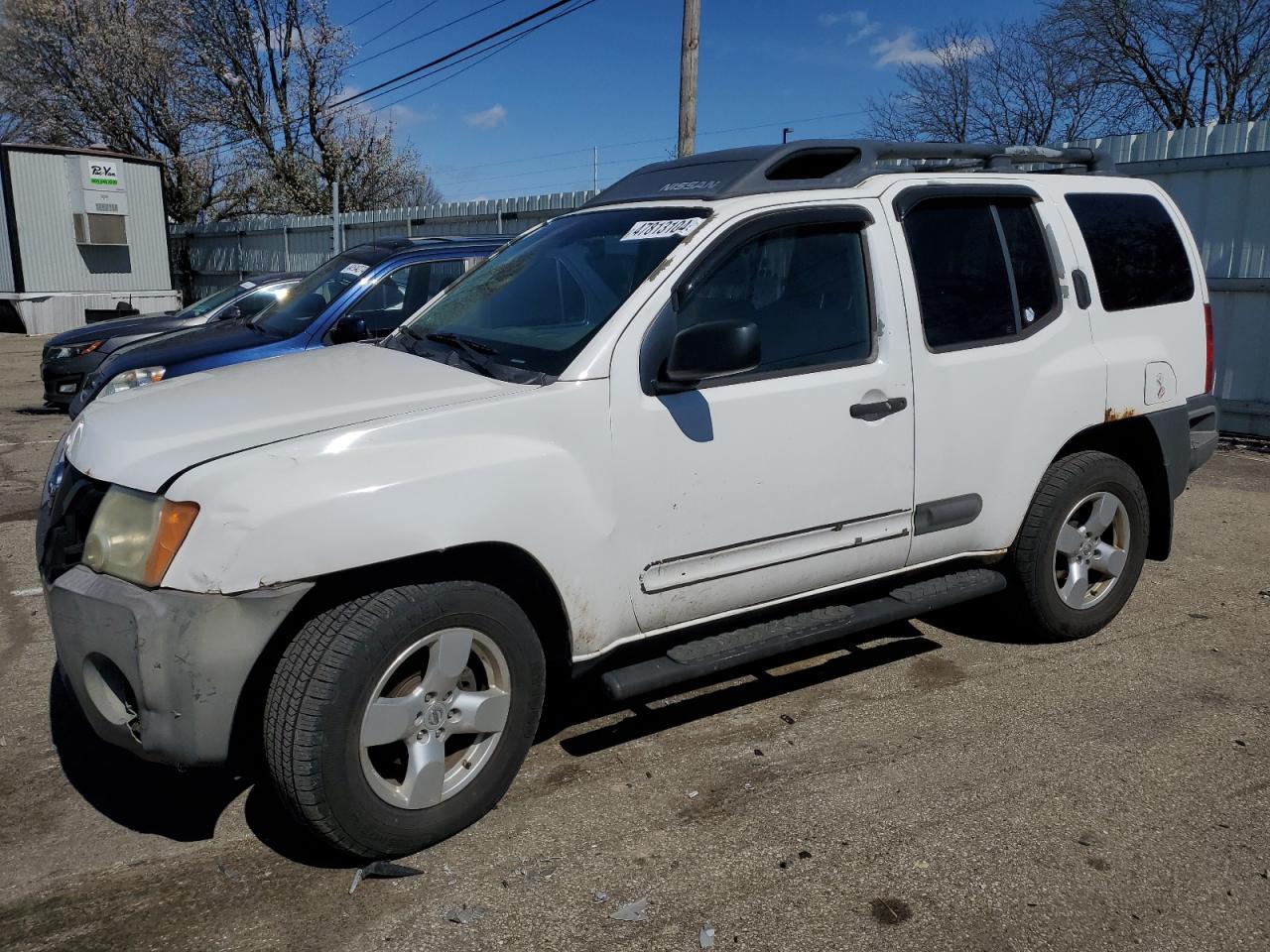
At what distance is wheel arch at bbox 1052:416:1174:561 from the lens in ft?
15.1

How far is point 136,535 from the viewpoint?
110 inches

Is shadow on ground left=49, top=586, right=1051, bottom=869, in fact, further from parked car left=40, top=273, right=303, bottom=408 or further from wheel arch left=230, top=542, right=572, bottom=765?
parked car left=40, top=273, right=303, bottom=408

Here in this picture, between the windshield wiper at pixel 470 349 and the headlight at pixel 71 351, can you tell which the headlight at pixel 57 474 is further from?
the headlight at pixel 71 351

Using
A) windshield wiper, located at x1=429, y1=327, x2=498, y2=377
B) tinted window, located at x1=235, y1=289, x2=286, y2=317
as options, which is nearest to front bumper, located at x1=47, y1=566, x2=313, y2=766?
windshield wiper, located at x1=429, y1=327, x2=498, y2=377

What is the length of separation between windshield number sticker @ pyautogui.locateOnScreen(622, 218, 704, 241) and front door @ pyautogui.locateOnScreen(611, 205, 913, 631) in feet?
0.41

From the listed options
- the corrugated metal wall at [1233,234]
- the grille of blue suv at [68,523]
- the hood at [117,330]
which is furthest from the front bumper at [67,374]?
A: the corrugated metal wall at [1233,234]

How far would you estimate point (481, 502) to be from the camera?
9.67 feet

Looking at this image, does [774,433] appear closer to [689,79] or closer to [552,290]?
[552,290]

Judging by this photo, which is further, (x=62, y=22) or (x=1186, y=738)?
(x=62, y=22)

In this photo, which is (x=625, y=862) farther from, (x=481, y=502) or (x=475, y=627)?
(x=481, y=502)

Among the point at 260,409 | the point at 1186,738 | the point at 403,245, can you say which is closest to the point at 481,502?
the point at 260,409

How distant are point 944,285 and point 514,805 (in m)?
2.49

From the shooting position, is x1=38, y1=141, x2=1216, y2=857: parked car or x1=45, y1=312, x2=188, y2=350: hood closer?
x1=38, y1=141, x2=1216, y2=857: parked car

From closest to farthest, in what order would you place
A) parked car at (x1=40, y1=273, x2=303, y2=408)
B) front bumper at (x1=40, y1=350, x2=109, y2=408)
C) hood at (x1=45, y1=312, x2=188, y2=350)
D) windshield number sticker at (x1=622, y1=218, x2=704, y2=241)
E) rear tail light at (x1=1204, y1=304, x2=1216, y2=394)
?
windshield number sticker at (x1=622, y1=218, x2=704, y2=241) < rear tail light at (x1=1204, y1=304, x2=1216, y2=394) < parked car at (x1=40, y1=273, x2=303, y2=408) < front bumper at (x1=40, y1=350, x2=109, y2=408) < hood at (x1=45, y1=312, x2=188, y2=350)
